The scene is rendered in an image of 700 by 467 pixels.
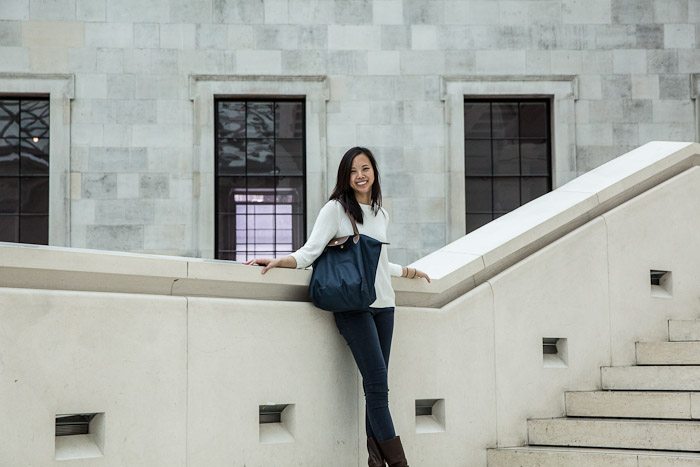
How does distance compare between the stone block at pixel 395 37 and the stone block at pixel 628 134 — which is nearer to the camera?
the stone block at pixel 395 37

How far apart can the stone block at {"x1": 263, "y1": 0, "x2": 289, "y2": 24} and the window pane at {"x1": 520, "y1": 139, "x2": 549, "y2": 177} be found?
380 centimetres

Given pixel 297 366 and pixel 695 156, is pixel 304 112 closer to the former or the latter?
pixel 695 156

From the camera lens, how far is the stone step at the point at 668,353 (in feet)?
26.1

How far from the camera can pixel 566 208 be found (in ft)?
27.0

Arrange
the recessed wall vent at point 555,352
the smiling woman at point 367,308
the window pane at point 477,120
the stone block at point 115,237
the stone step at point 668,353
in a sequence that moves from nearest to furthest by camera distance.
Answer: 1. the smiling woman at point 367,308
2. the stone step at point 668,353
3. the recessed wall vent at point 555,352
4. the stone block at point 115,237
5. the window pane at point 477,120

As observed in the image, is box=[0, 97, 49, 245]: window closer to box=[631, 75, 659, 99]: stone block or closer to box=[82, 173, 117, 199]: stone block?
box=[82, 173, 117, 199]: stone block

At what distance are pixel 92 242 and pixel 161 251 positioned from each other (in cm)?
92

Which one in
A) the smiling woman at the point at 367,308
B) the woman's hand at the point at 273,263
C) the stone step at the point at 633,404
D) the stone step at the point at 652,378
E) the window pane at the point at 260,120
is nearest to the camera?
the woman's hand at the point at 273,263

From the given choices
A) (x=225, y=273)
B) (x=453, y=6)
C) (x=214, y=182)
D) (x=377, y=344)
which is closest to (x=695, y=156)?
(x=377, y=344)

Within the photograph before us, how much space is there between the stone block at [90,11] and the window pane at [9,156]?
6.35ft

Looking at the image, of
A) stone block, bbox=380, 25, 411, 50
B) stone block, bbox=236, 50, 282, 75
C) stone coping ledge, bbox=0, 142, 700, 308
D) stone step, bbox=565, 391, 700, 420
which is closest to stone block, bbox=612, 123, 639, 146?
stone block, bbox=380, 25, 411, 50

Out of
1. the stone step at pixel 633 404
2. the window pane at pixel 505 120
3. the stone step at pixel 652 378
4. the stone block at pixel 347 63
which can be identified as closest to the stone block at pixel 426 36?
the stone block at pixel 347 63

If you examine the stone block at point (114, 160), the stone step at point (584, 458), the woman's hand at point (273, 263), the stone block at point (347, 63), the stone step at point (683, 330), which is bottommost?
the stone step at point (584, 458)

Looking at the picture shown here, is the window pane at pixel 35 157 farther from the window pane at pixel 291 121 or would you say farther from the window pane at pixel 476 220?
the window pane at pixel 476 220
